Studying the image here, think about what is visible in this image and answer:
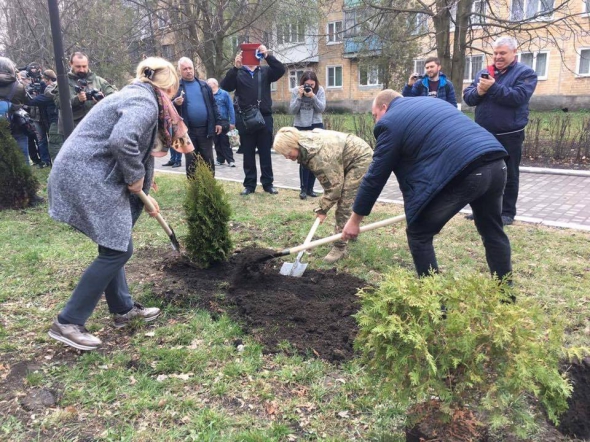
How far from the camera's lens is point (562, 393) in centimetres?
178

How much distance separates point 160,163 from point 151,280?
8.48m

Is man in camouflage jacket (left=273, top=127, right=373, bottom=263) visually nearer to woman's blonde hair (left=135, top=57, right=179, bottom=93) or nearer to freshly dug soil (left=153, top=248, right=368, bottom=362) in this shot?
freshly dug soil (left=153, top=248, right=368, bottom=362)

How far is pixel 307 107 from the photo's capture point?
7.65 m

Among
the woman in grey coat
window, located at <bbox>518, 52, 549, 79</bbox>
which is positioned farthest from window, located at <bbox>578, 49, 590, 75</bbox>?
the woman in grey coat

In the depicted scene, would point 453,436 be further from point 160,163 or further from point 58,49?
point 160,163

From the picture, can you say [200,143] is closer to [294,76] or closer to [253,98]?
[253,98]

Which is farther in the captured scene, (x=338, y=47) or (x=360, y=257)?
(x=338, y=47)

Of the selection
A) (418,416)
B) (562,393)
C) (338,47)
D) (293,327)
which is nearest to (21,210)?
(293,327)

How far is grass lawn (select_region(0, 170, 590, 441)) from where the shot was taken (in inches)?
95.8

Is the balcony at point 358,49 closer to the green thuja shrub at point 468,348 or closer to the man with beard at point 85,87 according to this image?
the man with beard at point 85,87

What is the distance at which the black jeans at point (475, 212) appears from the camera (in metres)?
2.90

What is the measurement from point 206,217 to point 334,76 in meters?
31.0

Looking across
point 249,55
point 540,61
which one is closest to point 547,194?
point 249,55

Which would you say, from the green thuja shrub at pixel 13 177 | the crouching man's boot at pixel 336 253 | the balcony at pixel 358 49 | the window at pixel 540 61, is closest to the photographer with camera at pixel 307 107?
the crouching man's boot at pixel 336 253
